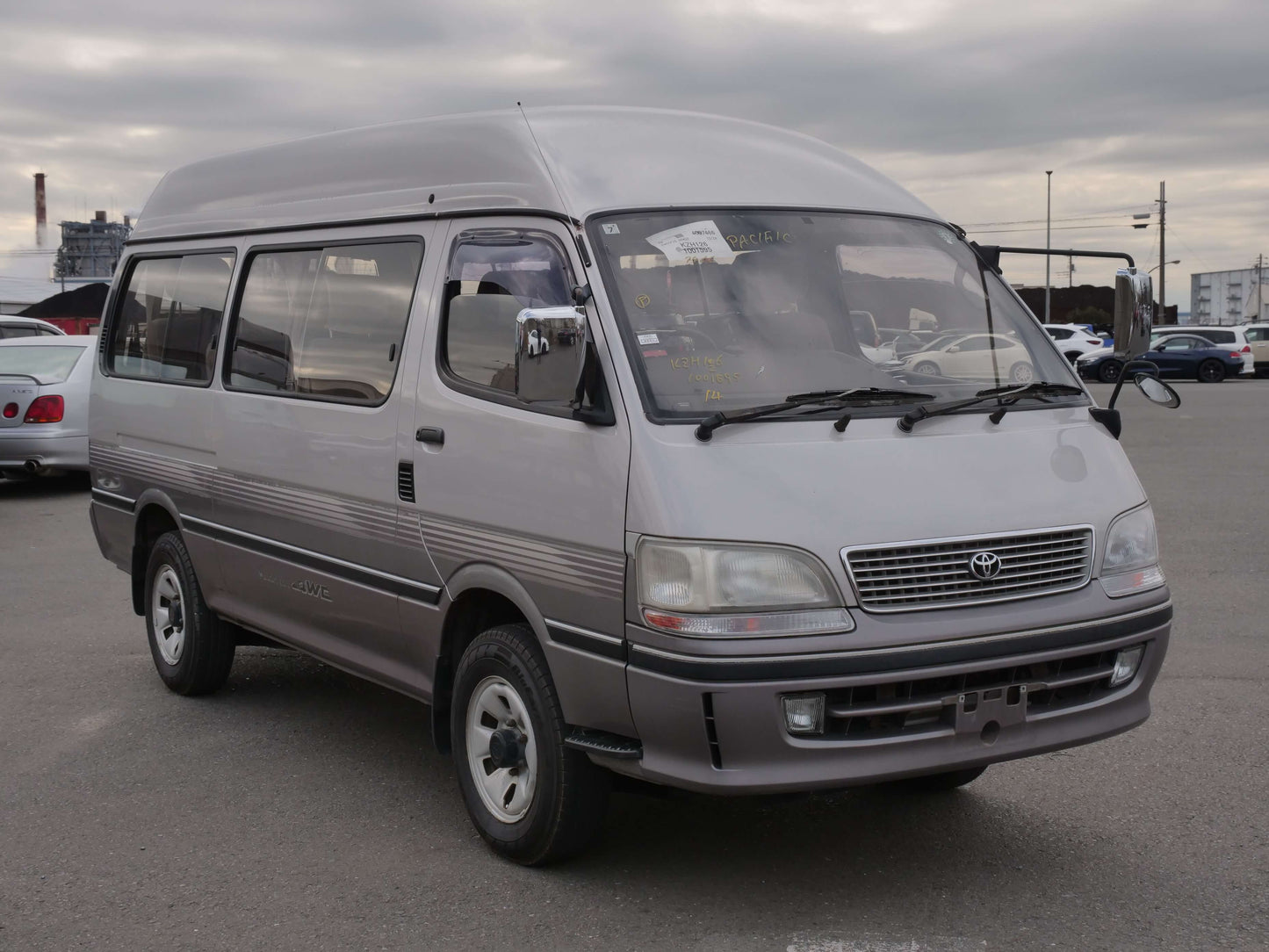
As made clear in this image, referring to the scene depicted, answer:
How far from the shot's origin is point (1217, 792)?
Result: 521 centimetres

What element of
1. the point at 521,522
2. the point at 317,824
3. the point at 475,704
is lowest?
the point at 317,824

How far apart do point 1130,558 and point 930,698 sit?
2.88 feet

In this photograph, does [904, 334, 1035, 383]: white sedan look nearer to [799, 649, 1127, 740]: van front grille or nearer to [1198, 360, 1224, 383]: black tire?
[799, 649, 1127, 740]: van front grille

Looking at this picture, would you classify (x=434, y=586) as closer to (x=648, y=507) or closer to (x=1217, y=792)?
(x=648, y=507)

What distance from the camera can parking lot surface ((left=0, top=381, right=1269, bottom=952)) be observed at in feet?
13.5

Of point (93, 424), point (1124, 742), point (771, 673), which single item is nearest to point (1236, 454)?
point (1124, 742)

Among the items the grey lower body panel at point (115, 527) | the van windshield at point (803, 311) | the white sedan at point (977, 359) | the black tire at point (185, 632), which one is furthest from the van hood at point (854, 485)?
the grey lower body panel at point (115, 527)

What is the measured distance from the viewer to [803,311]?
4.62 metres

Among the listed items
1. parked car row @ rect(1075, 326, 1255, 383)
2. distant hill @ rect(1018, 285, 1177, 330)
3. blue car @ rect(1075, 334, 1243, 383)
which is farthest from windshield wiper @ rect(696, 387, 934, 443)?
distant hill @ rect(1018, 285, 1177, 330)

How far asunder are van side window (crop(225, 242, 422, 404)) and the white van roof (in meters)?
0.17

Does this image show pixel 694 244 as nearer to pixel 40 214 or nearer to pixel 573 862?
pixel 573 862

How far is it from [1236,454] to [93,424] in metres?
14.3

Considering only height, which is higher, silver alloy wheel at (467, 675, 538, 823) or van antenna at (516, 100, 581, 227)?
van antenna at (516, 100, 581, 227)

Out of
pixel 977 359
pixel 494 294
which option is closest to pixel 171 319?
pixel 494 294
